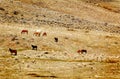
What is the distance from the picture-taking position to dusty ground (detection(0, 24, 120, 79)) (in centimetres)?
3728

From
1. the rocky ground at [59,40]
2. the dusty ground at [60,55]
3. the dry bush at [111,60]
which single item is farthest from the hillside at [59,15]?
the dry bush at [111,60]

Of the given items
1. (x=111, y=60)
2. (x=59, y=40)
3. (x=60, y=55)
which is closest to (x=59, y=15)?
(x=59, y=40)

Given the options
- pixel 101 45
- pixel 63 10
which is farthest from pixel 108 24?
pixel 101 45

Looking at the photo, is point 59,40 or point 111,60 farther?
point 59,40

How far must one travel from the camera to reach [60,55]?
45.8 m

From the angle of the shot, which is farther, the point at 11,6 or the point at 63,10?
the point at 63,10

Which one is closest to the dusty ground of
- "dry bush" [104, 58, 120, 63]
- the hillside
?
"dry bush" [104, 58, 120, 63]

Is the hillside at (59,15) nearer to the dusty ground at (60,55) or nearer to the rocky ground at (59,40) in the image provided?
the rocky ground at (59,40)

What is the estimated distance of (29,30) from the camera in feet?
190

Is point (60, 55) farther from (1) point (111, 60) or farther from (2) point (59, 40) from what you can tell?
(2) point (59, 40)

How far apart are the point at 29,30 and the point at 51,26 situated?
19.3ft

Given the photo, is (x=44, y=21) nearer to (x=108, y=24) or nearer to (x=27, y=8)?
(x=27, y=8)

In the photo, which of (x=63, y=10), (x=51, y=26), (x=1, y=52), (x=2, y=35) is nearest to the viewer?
(x=1, y=52)

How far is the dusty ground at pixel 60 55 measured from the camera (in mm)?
37281
